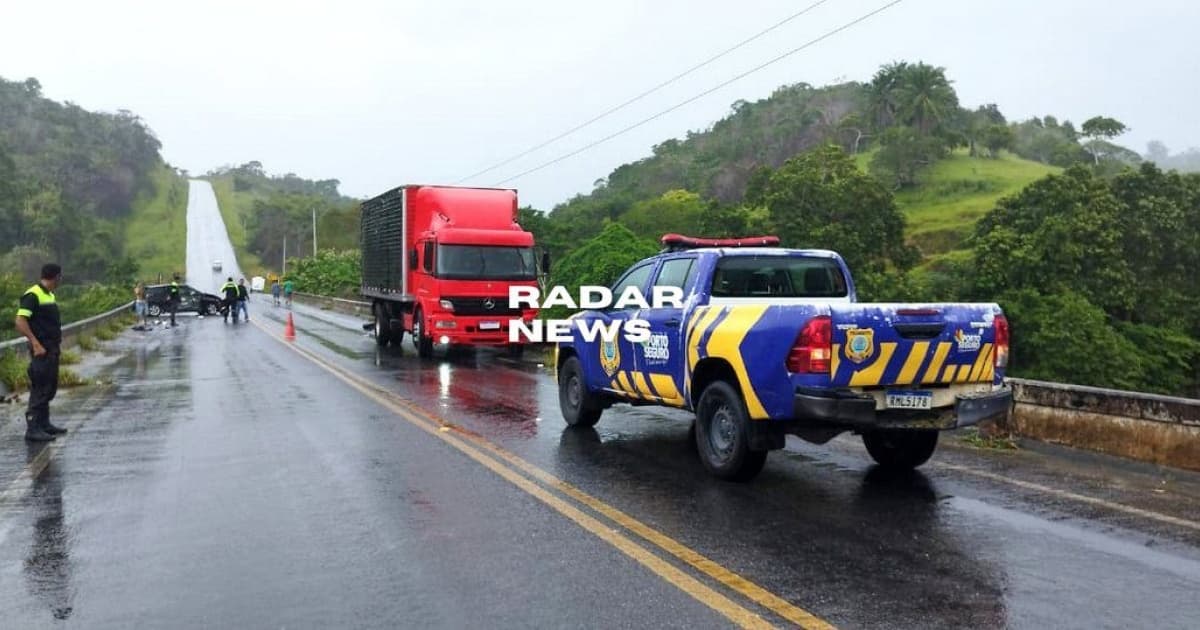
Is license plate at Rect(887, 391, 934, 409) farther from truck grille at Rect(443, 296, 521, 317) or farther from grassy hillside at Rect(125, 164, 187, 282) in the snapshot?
grassy hillside at Rect(125, 164, 187, 282)

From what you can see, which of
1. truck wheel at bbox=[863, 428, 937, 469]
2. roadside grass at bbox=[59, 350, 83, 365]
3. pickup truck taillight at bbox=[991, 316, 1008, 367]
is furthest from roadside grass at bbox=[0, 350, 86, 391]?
pickup truck taillight at bbox=[991, 316, 1008, 367]

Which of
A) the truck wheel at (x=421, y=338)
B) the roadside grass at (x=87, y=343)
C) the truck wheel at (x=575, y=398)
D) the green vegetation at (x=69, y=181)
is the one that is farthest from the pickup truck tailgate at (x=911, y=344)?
the green vegetation at (x=69, y=181)

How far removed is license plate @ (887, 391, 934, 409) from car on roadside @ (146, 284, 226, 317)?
37775mm

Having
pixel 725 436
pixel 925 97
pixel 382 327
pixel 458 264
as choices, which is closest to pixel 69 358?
pixel 382 327

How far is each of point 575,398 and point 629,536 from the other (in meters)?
4.48

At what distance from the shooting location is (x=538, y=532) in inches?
230

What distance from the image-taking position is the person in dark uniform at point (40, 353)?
31.2 feet

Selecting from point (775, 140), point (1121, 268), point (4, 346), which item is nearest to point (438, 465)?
point (4, 346)

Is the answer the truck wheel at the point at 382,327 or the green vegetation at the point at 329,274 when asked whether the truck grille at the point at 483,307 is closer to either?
the truck wheel at the point at 382,327

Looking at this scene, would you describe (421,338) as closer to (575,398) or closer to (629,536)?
(575,398)

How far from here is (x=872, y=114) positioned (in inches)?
4710

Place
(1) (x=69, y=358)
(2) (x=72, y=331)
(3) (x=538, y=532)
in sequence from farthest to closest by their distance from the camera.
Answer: (2) (x=72, y=331) → (1) (x=69, y=358) → (3) (x=538, y=532)

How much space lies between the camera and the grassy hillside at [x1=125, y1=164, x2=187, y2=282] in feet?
409

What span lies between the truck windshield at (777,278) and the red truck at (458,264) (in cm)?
1110
